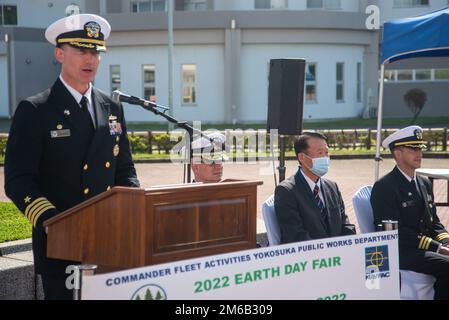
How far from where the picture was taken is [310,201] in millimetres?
5496

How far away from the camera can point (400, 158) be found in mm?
6402

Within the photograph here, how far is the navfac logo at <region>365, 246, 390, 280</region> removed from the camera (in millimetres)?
3812

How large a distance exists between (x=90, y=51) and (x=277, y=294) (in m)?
1.40

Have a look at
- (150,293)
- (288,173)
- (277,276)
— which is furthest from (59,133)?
(288,173)

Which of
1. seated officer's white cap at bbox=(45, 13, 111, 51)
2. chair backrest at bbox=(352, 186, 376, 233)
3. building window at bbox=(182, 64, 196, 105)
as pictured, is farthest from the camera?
building window at bbox=(182, 64, 196, 105)

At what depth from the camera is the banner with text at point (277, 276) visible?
2840mm

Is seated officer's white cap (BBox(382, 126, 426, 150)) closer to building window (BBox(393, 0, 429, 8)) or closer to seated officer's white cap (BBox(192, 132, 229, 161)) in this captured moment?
seated officer's white cap (BBox(192, 132, 229, 161))

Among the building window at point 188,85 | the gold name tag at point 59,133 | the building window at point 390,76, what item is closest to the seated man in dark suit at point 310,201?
the gold name tag at point 59,133

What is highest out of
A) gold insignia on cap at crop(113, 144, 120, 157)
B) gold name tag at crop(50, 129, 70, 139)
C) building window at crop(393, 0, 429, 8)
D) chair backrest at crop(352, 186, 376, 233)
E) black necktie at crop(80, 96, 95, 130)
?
building window at crop(393, 0, 429, 8)

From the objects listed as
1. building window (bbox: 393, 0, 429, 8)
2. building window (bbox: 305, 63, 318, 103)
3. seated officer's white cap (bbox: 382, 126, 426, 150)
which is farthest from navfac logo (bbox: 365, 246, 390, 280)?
building window (bbox: 393, 0, 429, 8)

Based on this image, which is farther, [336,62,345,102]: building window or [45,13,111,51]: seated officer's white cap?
[336,62,345,102]: building window

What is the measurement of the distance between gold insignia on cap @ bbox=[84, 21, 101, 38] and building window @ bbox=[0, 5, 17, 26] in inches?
1708

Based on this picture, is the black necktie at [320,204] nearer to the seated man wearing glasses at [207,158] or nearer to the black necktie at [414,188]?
the seated man wearing glasses at [207,158]

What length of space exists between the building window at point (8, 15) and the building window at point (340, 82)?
63.2 feet
